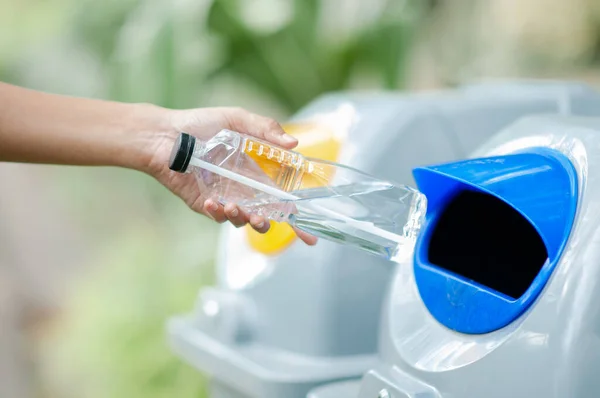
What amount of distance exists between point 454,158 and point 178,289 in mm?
1889

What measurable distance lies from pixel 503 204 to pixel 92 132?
2.25 ft

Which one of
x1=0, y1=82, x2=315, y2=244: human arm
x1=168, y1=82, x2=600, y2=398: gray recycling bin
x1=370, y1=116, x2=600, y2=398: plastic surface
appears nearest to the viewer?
x1=370, y1=116, x2=600, y2=398: plastic surface

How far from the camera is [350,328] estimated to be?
4.78ft

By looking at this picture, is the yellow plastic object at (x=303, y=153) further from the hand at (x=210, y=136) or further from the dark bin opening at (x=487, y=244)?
the dark bin opening at (x=487, y=244)

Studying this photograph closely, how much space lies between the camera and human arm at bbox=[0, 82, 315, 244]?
4.33ft

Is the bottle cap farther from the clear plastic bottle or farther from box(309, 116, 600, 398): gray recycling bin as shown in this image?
box(309, 116, 600, 398): gray recycling bin

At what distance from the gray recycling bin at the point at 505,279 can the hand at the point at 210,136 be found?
22 cm

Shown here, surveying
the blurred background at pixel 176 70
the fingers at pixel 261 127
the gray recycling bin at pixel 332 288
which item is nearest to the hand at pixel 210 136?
the fingers at pixel 261 127

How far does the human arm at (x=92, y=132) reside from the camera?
132 centimetres

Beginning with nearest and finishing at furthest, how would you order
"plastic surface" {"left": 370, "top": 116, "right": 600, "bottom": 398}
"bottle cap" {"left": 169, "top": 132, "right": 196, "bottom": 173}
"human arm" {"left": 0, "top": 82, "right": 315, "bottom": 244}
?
"plastic surface" {"left": 370, "top": 116, "right": 600, "bottom": 398} → "bottle cap" {"left": 169, "top": 132, "right": 196, "bottom": 173} → "human arm" {"left": 0, "top": 82, "right": 315, "bottom": 244}

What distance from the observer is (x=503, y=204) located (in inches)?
45.5

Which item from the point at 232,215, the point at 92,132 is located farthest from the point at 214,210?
the point at 92,132

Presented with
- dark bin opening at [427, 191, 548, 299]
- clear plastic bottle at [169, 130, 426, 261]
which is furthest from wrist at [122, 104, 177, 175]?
dark bin opening at [427, 191, 548, 299]

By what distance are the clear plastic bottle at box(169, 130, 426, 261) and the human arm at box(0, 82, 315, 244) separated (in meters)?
0.11
